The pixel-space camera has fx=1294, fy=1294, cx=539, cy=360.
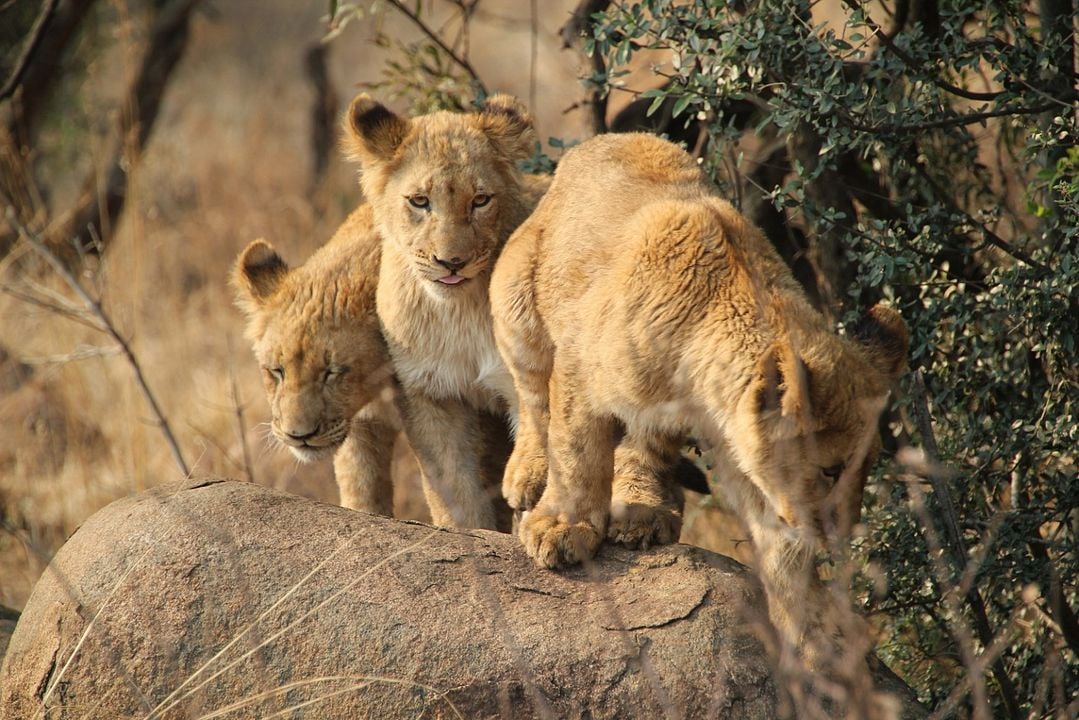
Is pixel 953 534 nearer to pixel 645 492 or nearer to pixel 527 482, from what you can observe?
pixel 645 492

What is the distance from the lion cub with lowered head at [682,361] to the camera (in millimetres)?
3387

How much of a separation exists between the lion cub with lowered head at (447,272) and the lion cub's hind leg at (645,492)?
0.06 ft

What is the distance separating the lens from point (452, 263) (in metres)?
4.46

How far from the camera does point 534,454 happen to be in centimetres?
445

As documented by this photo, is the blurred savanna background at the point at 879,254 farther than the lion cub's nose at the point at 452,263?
No

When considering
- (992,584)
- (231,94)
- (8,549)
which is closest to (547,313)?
(992,584)

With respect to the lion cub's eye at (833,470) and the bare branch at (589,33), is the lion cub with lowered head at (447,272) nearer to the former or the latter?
the bare branch at (589,33)

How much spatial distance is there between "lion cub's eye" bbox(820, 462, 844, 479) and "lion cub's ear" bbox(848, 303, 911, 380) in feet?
1.19

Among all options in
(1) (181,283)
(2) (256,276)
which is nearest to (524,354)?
(2) (256,276)

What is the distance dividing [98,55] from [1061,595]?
7.80 metres

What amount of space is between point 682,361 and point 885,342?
1.98 ft

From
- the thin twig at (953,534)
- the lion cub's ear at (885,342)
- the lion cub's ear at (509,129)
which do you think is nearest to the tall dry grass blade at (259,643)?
the lion cub's ear at (885,342)

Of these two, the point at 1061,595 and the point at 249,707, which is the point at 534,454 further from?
the point at 1061,595

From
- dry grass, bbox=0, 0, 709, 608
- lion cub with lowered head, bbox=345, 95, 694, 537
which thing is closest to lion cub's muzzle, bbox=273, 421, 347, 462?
lion cub with lowered head, bbox=345, 95, 694, 537
